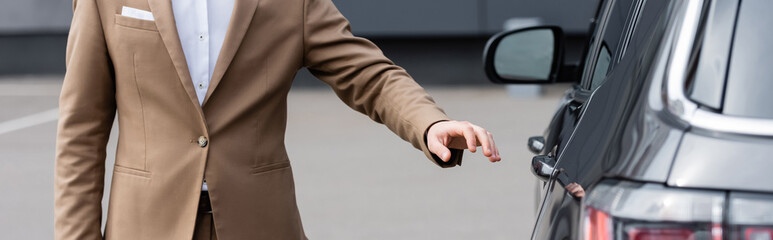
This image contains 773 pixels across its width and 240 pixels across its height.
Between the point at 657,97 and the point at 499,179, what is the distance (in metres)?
6.46

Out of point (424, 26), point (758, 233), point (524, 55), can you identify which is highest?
point (758, 233)

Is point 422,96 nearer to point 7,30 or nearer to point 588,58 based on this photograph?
point 588,58

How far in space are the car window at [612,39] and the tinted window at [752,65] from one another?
85cm

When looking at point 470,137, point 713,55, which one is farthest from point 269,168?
point 713,55

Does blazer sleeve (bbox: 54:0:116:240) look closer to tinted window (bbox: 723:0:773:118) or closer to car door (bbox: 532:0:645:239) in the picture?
car door (bbox: 532:0:645:239)

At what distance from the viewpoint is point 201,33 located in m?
2.28

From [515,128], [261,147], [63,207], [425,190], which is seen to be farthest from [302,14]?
[515,128]

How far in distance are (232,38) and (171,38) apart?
0.43 ft

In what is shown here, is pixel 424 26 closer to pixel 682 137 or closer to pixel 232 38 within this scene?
pixel 232 38

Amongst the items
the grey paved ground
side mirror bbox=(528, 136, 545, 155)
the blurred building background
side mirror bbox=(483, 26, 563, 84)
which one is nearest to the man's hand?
side mirror bbox=(528, 136, 545, 155)

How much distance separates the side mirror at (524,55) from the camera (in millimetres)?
3439

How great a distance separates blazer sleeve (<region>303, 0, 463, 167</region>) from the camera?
2357mm

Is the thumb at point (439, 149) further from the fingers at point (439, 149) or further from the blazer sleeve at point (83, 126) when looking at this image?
the blazer sleeve at point (83, 126)

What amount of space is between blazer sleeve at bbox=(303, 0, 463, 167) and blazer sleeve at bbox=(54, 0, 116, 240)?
0.47 metres
